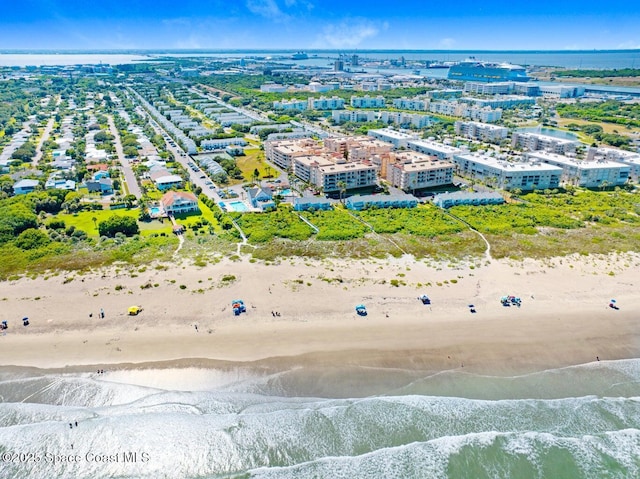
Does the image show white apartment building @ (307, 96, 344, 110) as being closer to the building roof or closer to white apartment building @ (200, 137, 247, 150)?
white apartment building @ (200, 137, 247, 150)

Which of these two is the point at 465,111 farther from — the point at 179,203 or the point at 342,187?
the point at 179,203

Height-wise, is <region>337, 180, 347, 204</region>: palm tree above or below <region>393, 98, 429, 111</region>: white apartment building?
below

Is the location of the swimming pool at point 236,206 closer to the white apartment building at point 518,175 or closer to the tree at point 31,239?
the tree at point 31,239

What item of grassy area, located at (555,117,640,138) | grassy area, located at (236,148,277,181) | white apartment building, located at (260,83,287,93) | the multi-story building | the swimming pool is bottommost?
the swimming pool

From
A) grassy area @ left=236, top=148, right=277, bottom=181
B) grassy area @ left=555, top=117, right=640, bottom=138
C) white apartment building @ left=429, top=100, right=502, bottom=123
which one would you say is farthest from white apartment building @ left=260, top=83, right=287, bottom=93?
grassy area @ left=555, top=117, right=640, bottom=138

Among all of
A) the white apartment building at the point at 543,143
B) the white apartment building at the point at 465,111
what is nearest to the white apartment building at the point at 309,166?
the white apartment building at the point at 543,143

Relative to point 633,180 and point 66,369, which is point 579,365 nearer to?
point 66,369
